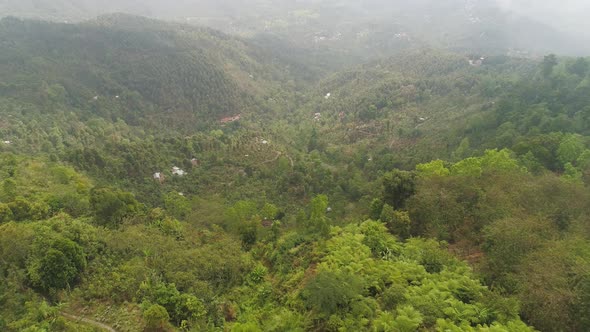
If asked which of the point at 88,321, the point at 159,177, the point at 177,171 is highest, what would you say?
the point at 88,321

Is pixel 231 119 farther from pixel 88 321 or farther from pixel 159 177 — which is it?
pixel 88 321

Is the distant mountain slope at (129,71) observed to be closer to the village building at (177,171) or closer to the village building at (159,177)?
the village building at (177,171)

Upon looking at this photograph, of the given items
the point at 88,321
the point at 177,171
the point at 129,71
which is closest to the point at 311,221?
the point at 88,321

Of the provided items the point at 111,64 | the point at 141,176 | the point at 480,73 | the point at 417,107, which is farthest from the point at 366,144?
the point at 111,64

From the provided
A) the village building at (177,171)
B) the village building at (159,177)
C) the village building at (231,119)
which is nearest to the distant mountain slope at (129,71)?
the village building at (231,119)

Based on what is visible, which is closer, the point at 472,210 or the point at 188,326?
the point at 188,326

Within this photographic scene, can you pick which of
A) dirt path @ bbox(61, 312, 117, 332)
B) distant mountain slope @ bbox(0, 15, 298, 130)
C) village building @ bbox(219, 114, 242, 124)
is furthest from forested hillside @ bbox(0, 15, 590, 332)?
village building @ bbox(219, 114, 242, 124)

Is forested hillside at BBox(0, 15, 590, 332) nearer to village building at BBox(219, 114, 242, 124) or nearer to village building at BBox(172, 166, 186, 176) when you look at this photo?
village building at BBox(172, 166, 186, 176)

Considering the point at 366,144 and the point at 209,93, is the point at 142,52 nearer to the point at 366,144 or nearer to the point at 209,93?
the point at 209,93
